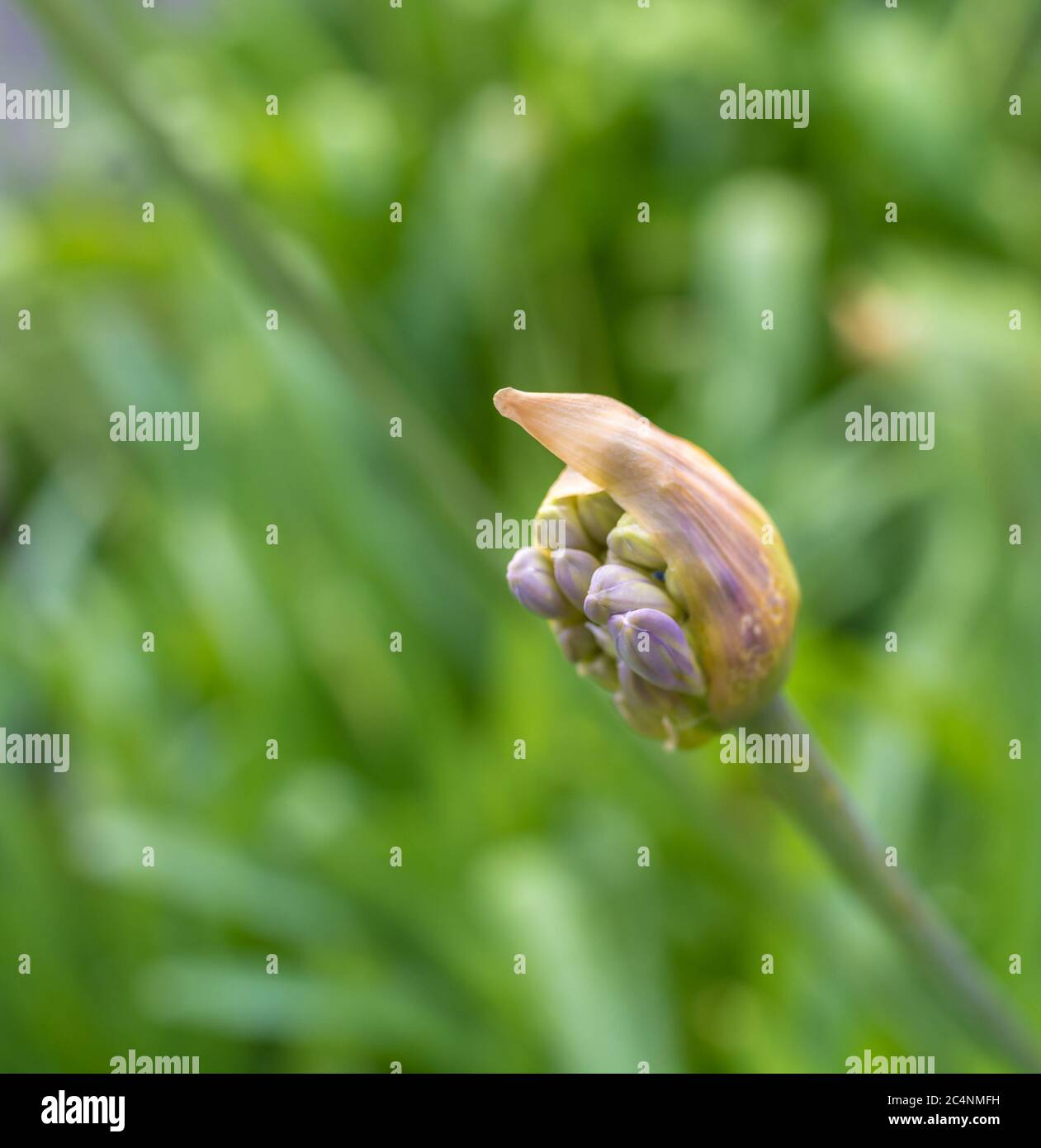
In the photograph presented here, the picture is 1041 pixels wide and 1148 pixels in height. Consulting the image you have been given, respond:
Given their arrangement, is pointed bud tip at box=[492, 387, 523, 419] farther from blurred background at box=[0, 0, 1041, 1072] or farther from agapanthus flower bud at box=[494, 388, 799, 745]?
blurred background at box=[0, 0, 1041, 1072]

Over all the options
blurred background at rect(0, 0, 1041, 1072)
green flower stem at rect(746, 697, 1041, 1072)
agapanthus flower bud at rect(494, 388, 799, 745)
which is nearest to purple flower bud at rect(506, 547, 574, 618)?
agapanthus flower bud at rect(494, 388, 799, 745)

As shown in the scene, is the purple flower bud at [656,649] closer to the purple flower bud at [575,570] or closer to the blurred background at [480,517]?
the purple flower bud at [575,570]

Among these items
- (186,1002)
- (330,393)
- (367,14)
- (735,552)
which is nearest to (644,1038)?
(186,1002)

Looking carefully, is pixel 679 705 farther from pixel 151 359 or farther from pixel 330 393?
pixel 151 359

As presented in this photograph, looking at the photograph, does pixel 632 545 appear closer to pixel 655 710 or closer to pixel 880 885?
pixel 655 710

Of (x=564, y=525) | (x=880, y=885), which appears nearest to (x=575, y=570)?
(x=564, y=525)

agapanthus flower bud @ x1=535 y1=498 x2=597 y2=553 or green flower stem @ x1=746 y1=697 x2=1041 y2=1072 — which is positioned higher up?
agapanthus flower bud @ x1=535 y1=498 x2=597 y2=553

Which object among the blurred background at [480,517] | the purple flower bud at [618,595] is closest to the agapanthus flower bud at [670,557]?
the purple flower bud at [618,595]
